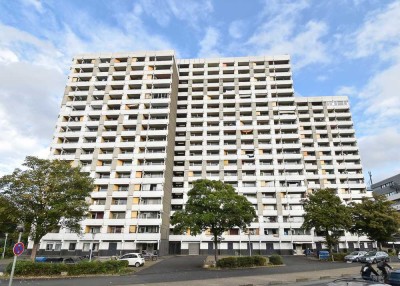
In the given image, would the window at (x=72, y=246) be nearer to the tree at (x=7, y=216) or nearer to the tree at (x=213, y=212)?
the tree at (x=7, y=216)

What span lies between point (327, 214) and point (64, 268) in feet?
117

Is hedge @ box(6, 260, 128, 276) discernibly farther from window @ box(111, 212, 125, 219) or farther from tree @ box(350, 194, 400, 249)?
tree @ box(350, 194, 400, 249)

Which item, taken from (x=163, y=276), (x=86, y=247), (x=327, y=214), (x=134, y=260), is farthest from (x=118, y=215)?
(x=327, y=214)

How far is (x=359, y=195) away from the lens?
70.4 meters

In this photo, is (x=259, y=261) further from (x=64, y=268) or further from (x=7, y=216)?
(x=7, y=216)

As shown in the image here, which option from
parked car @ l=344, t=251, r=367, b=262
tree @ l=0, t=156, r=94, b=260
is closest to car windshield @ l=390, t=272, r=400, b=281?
tree @ l=0, t=156, r=94, b=260

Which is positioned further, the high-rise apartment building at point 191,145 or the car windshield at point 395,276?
the high-rise apartment building at point 191,145

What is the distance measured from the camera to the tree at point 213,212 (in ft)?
101

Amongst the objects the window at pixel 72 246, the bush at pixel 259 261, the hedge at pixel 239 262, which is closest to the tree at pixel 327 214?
the bush at pixel 259 261

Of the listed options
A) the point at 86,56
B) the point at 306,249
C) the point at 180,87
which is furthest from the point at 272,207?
the point at 86,56

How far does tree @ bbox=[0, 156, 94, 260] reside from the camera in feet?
88.7

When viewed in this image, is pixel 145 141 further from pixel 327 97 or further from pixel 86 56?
pixel 327 97

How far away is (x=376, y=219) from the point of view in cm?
4147

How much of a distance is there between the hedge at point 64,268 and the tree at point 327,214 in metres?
29.7
